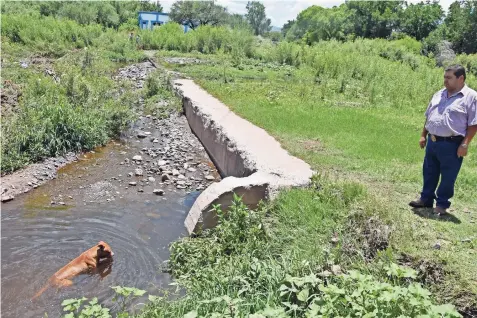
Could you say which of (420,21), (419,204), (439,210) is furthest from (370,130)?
(420,21)

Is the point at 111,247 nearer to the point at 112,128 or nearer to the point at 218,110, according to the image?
the point at 112,128

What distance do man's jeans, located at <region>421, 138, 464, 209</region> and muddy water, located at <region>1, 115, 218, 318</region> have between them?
3.54 m

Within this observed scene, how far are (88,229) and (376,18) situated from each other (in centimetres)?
4522

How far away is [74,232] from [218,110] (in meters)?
5.83

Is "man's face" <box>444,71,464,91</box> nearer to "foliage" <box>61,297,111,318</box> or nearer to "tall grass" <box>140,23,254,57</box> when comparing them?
"foliage" <box>61,297,111,318</box>

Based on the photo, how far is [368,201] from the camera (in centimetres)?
510

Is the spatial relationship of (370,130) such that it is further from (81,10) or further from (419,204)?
(81,10)

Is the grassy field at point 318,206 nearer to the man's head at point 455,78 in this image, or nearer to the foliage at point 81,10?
the man's head at point 455,78

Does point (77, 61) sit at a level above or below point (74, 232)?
above

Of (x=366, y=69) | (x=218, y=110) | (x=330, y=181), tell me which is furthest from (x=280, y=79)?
(x=330, y=181)

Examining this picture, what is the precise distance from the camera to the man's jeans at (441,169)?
16.4ft

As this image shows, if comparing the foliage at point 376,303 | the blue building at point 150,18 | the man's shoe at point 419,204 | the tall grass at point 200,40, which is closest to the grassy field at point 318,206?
the foliage at point 376,303

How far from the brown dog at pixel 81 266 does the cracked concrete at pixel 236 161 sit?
1.24 metres

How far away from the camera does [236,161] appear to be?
7.95 metres
